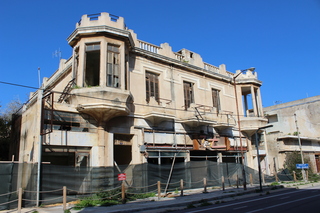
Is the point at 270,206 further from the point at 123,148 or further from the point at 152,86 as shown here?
the point at 152,86

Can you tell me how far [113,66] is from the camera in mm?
18016

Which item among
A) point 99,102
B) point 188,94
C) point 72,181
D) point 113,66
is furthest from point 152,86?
point 72,181

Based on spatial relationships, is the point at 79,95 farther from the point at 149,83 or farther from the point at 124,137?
the point at 149,83

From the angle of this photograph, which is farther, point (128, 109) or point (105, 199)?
point (128, 109)

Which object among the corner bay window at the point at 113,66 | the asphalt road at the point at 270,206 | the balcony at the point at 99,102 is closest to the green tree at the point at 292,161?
the asphalt road at the point at 270,206

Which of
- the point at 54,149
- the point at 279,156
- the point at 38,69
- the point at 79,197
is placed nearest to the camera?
the point at 79,197

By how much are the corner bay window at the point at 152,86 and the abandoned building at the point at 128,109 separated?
8 centimetres

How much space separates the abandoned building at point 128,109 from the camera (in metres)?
16.3

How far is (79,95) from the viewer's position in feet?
53.5

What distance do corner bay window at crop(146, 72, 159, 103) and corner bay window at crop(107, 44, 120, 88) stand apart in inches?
138

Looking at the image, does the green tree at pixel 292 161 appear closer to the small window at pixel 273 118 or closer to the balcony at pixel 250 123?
the balcony at pixel 250 123

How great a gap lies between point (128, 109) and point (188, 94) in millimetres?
7752

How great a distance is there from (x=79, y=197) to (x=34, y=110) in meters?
5.93

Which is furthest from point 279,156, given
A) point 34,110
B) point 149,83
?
point 34,110
